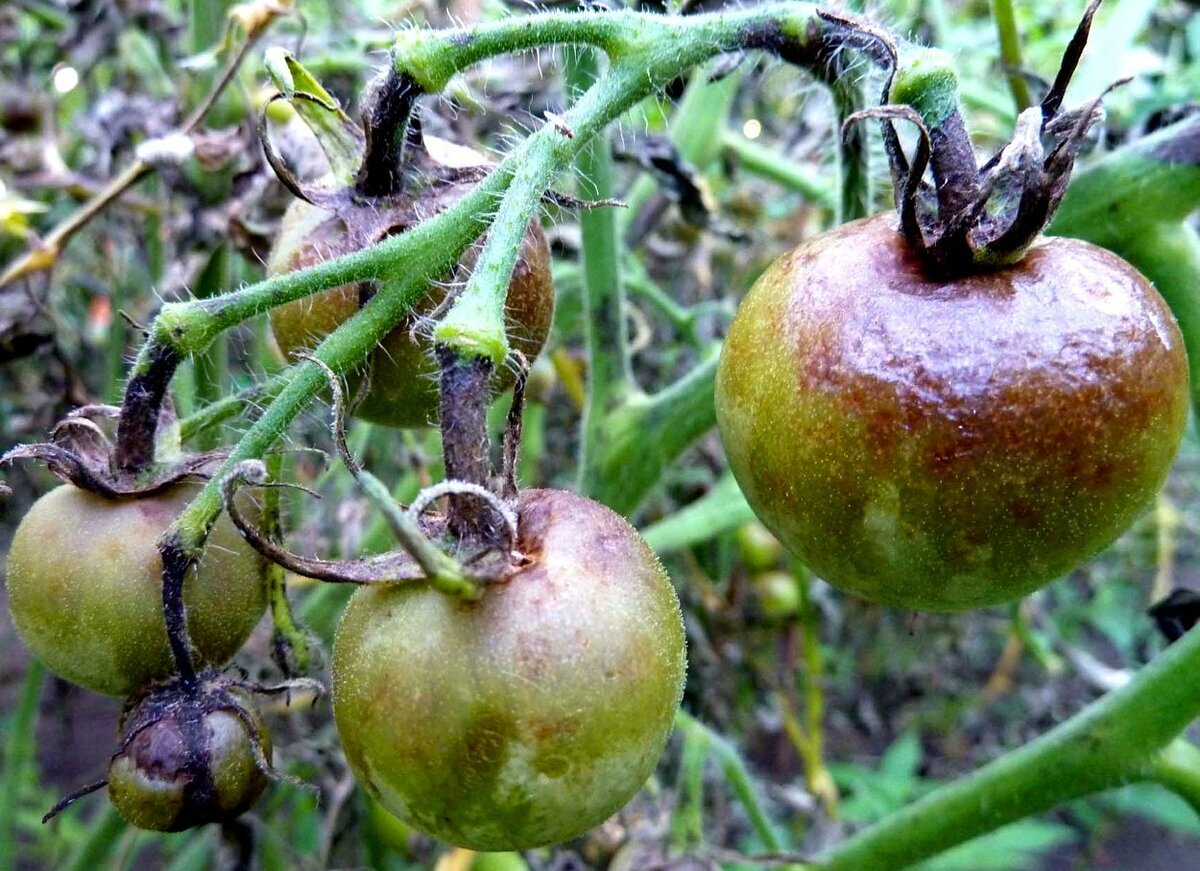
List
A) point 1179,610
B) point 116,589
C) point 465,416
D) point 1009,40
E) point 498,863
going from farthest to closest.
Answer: point 498,863 → point 1009,40 → point 1179,610 → point 116,589 → point 465,416

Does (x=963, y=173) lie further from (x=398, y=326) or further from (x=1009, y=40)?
(x=1009, y=40)

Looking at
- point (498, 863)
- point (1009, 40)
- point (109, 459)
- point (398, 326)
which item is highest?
point (1009, 40)

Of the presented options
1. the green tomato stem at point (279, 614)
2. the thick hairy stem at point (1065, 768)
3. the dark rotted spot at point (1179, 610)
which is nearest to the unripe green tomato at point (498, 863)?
the thick hairy stem at point (1065, 768)

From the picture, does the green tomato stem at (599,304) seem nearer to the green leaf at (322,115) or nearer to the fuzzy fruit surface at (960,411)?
the green leaf at (322,115)

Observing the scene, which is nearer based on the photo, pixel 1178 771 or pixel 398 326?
pixel 398 326

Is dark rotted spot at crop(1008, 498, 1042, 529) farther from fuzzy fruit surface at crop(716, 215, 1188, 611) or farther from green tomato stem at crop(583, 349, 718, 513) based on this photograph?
green tomato stem at crop(583, 349, 718, 513)

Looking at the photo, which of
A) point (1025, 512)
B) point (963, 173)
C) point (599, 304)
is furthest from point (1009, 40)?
point (1025, 512)
